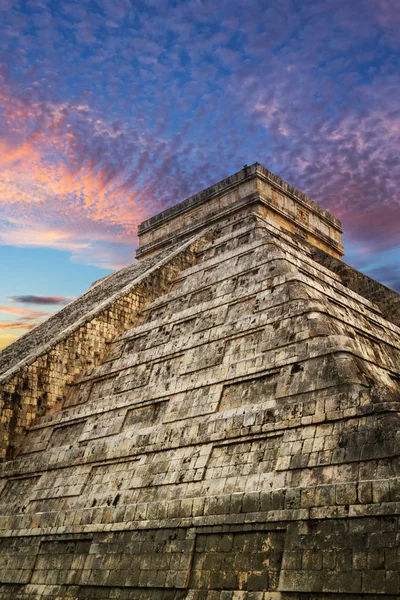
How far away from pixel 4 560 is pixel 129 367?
4.40m

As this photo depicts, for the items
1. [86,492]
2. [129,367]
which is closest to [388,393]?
[86,492]

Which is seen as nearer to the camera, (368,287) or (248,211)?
(368,287)

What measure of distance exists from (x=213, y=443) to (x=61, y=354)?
246 inches

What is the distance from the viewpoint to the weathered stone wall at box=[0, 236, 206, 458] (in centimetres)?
1307

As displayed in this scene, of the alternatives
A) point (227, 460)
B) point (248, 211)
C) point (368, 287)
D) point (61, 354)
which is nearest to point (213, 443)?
point (227, 460)

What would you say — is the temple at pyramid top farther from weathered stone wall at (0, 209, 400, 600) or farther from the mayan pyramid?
weathered stone wall at (0, 209, 400, 600)

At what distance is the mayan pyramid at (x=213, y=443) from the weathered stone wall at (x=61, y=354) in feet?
0.14

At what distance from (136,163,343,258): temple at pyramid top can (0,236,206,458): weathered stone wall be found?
3214 millimetres

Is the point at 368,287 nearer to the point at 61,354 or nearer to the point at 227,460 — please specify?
the point at 61,354

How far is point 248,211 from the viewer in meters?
19.1

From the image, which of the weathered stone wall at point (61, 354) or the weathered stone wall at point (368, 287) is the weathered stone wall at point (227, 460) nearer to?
the weathered stone wall at point (61, 354)

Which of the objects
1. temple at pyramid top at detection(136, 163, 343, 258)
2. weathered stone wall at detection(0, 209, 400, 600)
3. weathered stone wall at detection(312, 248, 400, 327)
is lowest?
weathered stone wall at detection(0, 209, 400, 600)

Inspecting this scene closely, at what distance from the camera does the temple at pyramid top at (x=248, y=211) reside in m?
19.5

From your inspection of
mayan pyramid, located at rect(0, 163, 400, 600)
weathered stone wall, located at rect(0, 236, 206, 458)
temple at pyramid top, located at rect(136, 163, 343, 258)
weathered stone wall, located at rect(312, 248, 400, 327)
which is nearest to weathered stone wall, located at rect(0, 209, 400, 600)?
mayan pyramid, located at rect(0, 163, 400, 600)
